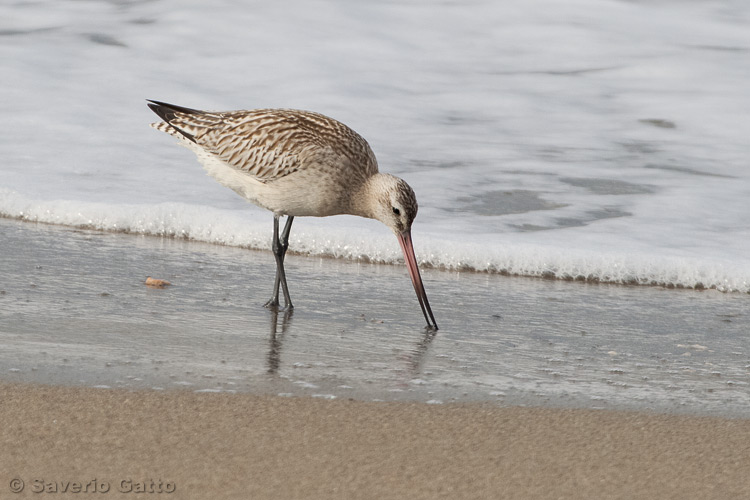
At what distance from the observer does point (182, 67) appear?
11609 mm

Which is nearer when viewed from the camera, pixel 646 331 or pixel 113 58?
pixel 646 331

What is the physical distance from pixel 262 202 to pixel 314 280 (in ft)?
1.71

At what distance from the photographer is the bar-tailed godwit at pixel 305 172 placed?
5500 mm

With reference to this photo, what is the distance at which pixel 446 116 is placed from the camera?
10.2 metres

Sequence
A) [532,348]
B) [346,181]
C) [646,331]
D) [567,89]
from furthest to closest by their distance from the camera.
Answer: [567,89]
[346,181]
[646,331]
[532,348]

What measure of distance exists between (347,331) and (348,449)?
5.37 feet

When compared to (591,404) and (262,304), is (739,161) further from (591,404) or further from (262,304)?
(591,404)

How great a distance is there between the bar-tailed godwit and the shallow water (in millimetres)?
388

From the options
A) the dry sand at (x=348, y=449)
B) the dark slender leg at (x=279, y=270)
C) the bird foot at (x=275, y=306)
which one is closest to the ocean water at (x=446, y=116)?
the dark slender leg at (x=279, y=270)

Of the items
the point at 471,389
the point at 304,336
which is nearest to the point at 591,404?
the point at 471,389

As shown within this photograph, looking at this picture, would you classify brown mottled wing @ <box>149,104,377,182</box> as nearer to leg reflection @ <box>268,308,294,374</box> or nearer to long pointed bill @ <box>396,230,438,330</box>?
long pointed bill @ <box>396,230,438,330</box>

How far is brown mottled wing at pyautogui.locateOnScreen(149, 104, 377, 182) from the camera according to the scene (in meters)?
5.74

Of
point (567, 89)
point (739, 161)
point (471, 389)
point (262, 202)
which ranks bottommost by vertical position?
point (471, 389)

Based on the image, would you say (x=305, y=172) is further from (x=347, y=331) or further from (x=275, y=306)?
(x=347, y=331)
